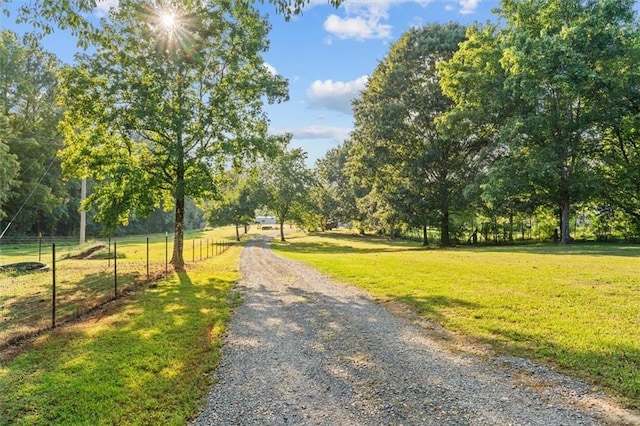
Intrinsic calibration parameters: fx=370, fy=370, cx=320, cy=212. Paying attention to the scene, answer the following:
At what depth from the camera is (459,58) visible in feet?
86.5

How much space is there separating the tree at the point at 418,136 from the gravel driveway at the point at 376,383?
22.3 m

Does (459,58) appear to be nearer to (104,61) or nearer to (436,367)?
(104,61)


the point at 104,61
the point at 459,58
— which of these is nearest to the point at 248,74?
the point at 104,61

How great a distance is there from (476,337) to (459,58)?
81.6 feet

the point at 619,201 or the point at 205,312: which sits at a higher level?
the point at 619,201

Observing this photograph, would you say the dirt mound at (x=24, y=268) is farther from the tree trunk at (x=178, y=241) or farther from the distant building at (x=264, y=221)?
the distant building at (x=264, y=221)

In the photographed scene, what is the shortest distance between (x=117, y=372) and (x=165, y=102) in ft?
40.1

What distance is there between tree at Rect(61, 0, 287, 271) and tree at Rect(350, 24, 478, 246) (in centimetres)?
1435

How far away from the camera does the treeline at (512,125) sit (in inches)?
826

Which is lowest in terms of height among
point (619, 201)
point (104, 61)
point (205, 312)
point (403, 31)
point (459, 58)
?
point (205, 312)

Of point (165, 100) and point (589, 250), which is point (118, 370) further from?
A: point (589, 250)

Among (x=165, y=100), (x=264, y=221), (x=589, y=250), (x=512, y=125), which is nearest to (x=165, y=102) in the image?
(x=165, y=100)

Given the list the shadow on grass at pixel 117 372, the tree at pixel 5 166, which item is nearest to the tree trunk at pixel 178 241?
the shadow on grass at pixel 117 372

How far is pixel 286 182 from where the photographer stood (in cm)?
4281
